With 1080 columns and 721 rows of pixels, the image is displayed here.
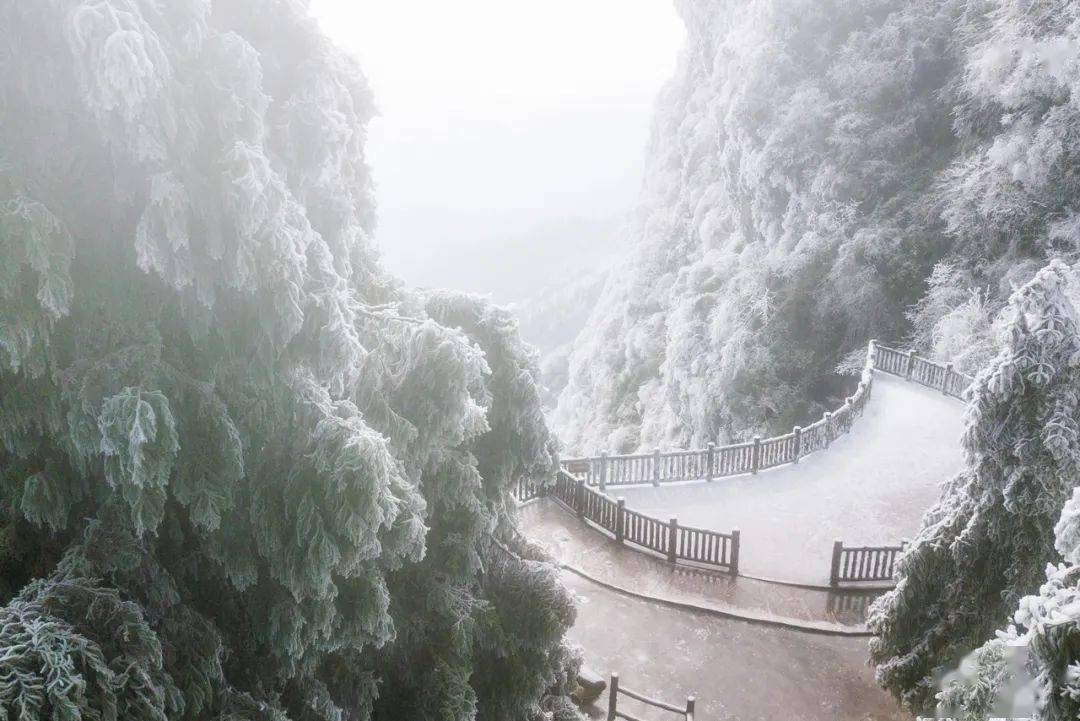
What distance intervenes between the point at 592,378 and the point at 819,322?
1852 cm

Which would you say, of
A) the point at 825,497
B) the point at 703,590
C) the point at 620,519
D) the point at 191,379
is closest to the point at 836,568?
the point at 703,590

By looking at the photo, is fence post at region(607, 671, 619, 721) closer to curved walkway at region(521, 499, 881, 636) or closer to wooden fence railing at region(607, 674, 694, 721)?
wooden fence railing at region(607, 674, 694, 721)

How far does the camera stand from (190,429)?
439 centimetres

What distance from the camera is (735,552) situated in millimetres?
12508

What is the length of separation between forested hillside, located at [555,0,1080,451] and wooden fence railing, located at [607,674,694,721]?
15.7m

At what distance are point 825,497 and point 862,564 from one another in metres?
3.27

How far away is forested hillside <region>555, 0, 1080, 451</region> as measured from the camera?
2200 cm

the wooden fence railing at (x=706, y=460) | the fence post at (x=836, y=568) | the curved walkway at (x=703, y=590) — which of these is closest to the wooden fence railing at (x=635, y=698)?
the curved walkway at (x=703, y=590)

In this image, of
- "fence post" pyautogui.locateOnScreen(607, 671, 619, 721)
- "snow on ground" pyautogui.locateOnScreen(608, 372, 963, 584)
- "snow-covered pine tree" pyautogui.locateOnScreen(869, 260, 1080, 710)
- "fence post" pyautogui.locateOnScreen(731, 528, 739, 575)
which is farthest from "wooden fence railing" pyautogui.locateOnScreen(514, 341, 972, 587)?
"fence post" pyautogui.locateOnScreen(607, 671, 619, 721)

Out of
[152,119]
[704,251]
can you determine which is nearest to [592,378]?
[704,251]

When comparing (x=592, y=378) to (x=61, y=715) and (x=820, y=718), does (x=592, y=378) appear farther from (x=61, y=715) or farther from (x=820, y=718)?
(x=61, y=715)

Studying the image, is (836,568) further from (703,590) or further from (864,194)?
(864,194)

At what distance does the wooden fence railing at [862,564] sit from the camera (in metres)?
12.1

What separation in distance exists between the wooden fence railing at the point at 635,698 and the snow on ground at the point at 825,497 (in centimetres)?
408
